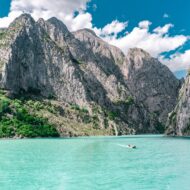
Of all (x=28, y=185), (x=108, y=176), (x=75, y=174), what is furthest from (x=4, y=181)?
(x=108, y=176)

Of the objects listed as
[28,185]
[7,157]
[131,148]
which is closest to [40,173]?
[28,185]

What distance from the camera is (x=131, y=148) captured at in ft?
462

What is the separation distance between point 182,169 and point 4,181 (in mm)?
33877

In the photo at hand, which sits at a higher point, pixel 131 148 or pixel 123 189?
pixel 131 148

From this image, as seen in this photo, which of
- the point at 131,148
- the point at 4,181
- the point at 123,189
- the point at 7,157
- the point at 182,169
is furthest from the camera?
the point at 131,148

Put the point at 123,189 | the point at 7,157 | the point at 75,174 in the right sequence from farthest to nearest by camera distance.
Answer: the point at 7,157 → the point at 75,174 → the point at 123,189

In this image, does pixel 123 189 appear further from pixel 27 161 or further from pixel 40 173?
pixel 27 161

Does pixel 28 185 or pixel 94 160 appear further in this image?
pixel 94 160

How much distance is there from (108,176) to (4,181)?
17544 mm

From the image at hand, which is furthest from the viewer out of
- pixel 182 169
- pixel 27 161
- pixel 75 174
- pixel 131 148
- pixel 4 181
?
pixel 131 148

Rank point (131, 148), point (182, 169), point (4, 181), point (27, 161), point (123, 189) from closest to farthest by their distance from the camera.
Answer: point (123, 189) → point (4, 181) → point (182, 169) → point (27, 161) → point (131, 148)

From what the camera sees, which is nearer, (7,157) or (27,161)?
(27,161)

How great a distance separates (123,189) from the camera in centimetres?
6128

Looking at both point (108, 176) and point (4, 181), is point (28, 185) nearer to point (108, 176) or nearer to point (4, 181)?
point (4, 181)
